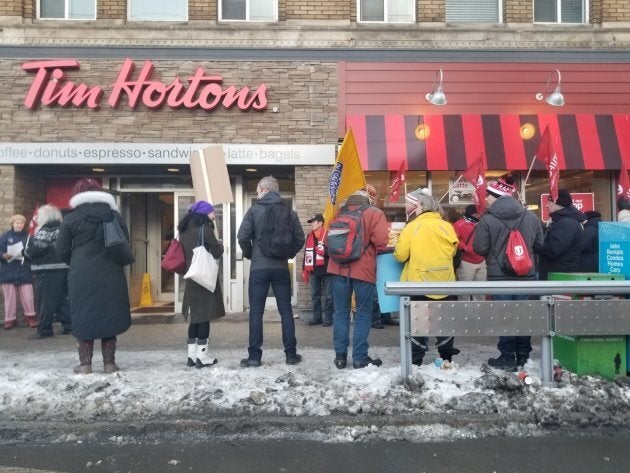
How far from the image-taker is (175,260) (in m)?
5.59

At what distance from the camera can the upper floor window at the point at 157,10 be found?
31.1ft

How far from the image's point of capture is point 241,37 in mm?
9289

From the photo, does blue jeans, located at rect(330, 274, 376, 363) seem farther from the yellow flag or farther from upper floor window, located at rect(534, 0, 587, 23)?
upper floor window, located at rect(534, 0, 587, 23)

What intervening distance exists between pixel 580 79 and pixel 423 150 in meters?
3.21

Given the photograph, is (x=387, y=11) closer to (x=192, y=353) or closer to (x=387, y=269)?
(x=387, y=269)

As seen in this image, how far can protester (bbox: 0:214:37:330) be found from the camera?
321 inches

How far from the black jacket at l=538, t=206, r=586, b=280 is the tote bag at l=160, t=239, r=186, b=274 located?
384 cm

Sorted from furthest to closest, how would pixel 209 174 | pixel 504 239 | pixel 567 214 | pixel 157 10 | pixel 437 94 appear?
pixel 157 10 → pixel 437 94 → pixel 209 174 → pixel 567 214 → pixel 504 239

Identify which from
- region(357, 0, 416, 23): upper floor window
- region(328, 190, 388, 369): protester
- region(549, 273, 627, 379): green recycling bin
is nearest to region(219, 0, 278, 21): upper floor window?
region(357, 0, 416, 23): upper floor window

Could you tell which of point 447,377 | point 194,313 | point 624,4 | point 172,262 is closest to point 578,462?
point 447,377

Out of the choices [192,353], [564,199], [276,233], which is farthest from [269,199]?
[564,199]

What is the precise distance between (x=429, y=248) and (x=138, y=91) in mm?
6109

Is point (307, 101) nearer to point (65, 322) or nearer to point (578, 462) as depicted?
point (65, 322)

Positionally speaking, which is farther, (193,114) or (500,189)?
(193,114)
